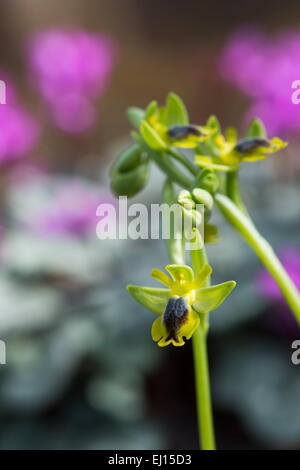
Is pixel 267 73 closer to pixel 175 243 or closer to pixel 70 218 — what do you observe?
pixel 70 218

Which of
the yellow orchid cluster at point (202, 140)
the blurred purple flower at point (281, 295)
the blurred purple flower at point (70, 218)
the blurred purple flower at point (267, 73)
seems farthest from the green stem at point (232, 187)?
the blurred purple flower at point (70, 218)

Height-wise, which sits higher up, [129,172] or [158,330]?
[129,172]

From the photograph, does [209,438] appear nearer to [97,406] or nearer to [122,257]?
[97,406]

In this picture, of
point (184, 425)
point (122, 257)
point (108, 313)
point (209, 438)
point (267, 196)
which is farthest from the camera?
point (267, 196)

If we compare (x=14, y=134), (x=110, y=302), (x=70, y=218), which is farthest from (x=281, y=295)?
(x=14, y=134)

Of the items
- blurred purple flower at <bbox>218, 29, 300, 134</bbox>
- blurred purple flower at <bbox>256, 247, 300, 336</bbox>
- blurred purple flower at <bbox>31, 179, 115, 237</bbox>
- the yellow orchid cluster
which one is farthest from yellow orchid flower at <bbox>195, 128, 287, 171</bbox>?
blurred purple flower at <bbox>31, 179, 115, 237</bbox>
